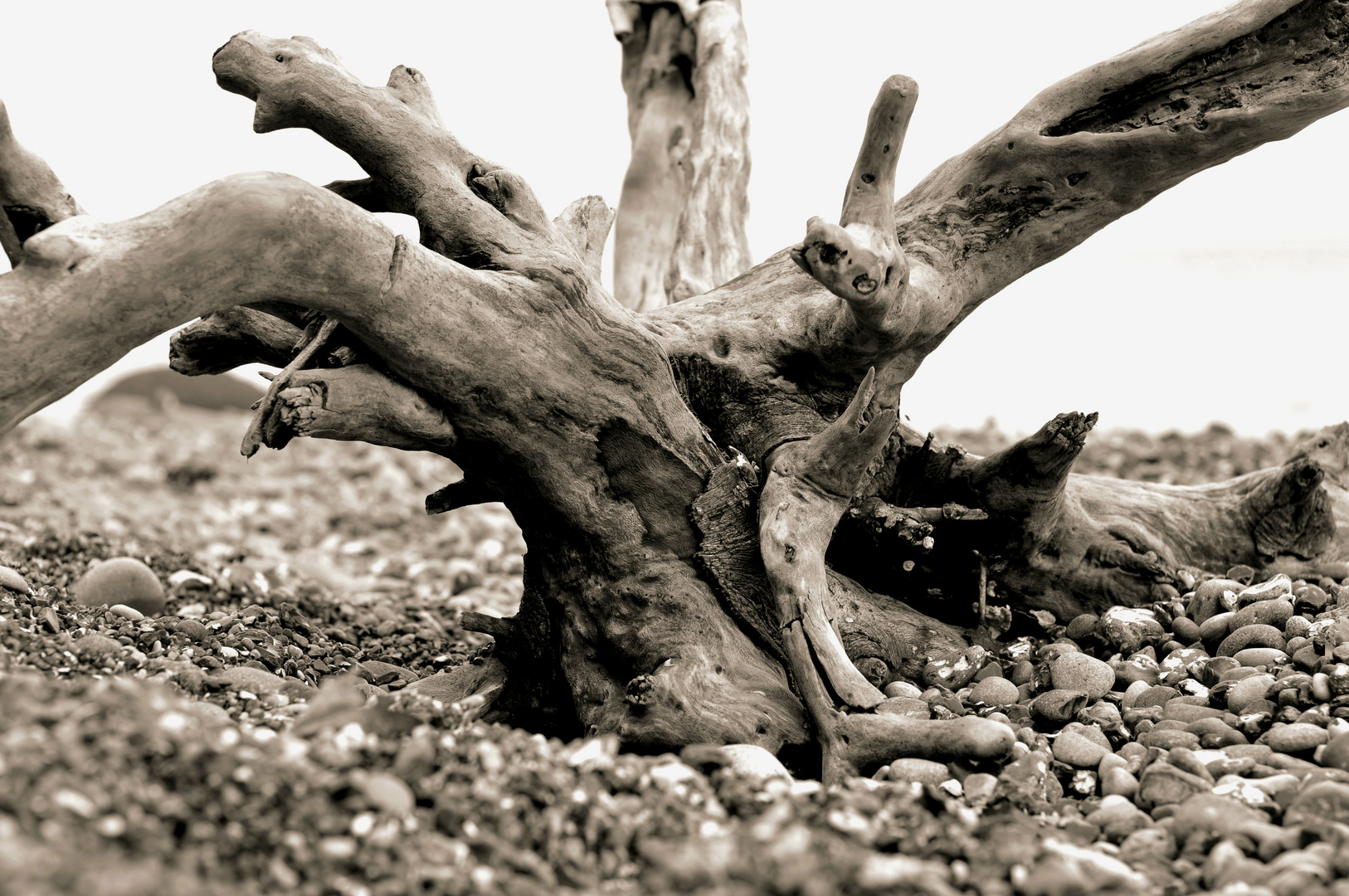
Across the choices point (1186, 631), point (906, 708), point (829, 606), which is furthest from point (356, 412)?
point (1186, 631)

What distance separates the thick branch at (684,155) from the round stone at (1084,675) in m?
2.82

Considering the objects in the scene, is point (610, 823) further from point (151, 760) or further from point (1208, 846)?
point (1208, 846)

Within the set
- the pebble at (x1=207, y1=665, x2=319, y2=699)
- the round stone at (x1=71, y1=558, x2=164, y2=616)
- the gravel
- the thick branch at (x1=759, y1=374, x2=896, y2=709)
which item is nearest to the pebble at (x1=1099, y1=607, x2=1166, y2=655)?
the gravel

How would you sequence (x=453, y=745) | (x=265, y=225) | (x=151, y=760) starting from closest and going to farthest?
(x=151, y=760) < (x=453, y=745) < (x=265, y=225)

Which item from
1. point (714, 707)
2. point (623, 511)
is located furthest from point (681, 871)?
point (623, 511)

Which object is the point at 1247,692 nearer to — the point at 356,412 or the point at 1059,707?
the point at 1059,707

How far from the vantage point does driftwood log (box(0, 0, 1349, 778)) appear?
263 cm

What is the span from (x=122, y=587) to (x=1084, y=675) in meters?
3.40

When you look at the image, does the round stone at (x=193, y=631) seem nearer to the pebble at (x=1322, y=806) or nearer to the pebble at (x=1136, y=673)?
the pebble at (x=1136, y=673)

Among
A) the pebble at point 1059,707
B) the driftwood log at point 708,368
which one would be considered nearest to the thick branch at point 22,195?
the driftwood log at point 708,368

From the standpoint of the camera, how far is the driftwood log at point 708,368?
2635 mm

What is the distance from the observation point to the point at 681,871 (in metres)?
1.68

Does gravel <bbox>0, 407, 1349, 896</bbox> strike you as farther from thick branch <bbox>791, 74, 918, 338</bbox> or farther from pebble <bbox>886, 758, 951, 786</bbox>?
thick branch <bbox>791, 74, 918, 338</bbox>

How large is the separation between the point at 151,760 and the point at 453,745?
0.55 metres
